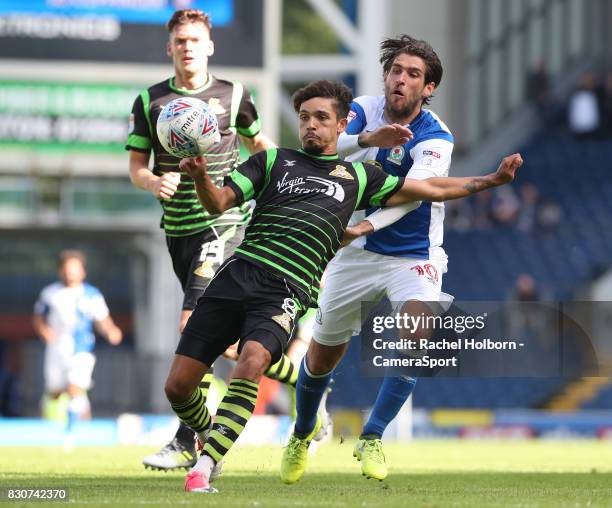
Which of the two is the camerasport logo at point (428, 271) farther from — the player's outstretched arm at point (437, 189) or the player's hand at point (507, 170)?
the player's hand at point (507, 170)

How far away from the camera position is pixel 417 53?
8164mm

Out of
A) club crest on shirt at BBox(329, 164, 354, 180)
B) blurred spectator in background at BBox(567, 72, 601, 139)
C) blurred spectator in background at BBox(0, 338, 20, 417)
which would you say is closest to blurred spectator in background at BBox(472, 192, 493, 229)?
blurred spectator in background at BBox(567, 72, 601, 139)

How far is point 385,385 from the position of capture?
333 inches

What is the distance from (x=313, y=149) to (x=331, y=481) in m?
2.07

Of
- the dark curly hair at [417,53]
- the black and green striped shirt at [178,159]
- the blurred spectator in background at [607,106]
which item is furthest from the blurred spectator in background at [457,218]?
the dark curly hair at [417,53]

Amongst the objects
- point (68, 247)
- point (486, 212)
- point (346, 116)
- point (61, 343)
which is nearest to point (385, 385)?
point (346, 116)

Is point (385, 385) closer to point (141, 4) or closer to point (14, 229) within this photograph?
point (141, 4)

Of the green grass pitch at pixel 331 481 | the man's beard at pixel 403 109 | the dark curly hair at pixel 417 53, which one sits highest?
the dark curly hair at pixel 417 53

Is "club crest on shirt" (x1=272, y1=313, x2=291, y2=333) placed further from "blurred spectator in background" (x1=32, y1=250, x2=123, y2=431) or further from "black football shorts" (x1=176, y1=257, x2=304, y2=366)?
"blurred spectator in background" (x1=32, y1=250, x2=123, y2=431)

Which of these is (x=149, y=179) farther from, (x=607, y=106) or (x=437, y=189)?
(x=607, y=106)

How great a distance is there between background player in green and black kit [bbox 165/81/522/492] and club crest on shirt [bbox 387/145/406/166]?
26.2 inches

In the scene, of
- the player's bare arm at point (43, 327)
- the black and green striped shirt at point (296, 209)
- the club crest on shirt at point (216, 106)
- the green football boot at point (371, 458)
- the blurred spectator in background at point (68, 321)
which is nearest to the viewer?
the black and green striped shirt at point (296, 209)

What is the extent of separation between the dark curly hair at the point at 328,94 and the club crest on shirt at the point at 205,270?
5.07 ft

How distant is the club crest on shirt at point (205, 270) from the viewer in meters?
8.79
